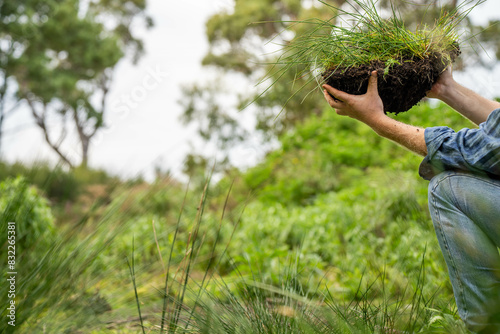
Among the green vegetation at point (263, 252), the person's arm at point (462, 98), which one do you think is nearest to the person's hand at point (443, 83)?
the person's arm at point (462, 98)

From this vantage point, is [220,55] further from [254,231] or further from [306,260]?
[306,260]

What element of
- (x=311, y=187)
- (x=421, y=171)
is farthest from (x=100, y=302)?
(x=311, y=187)

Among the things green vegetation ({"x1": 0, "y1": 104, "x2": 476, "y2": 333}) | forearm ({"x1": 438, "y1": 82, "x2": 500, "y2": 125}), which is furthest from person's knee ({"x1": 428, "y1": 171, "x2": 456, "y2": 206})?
forearm ({"x1": 438, "y1": 82, "x2": 500, "y2": 125})

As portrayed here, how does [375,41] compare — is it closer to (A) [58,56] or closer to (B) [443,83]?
(B) [443,83]

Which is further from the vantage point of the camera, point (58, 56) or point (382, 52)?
point (58, 56)

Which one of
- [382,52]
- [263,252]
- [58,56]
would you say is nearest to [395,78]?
[382,52]

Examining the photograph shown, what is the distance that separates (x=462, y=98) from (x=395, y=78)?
0.29m

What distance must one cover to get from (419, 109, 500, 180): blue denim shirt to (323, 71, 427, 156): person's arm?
1.6 inches

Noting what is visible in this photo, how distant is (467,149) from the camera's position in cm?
114

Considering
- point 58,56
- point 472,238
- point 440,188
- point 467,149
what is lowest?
point 472,238

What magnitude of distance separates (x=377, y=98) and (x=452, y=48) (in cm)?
39

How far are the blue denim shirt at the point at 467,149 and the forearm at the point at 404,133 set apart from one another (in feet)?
0.08

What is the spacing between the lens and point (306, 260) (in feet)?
10.0

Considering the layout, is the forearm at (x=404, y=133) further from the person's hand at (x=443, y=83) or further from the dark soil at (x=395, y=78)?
the person's hand at (x=443, y=83)
